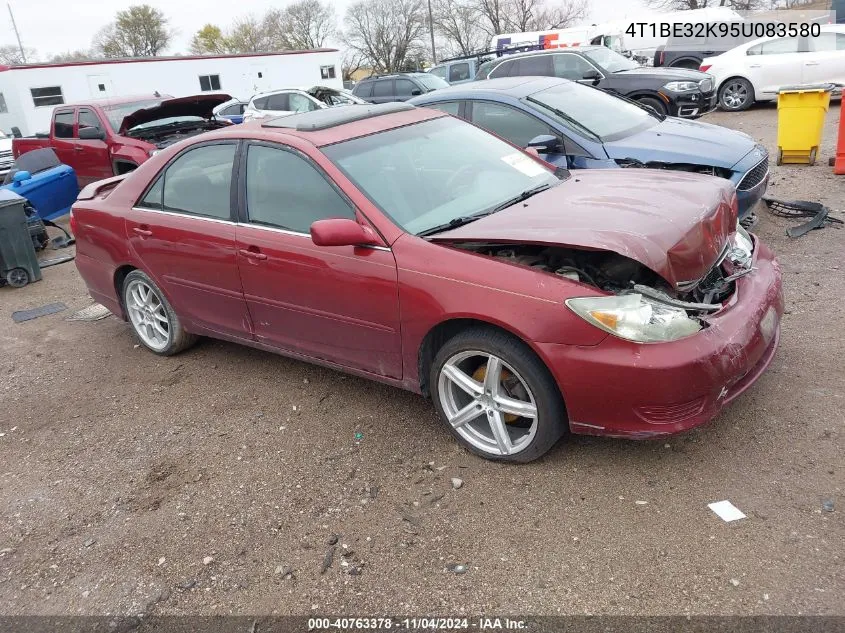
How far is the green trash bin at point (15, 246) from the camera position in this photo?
6805 mm

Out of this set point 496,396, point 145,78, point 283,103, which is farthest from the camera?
point 145,78

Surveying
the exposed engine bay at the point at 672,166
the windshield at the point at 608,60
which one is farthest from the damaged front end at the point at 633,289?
the windshield at the point at 608,60

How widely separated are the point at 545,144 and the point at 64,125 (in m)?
9.13

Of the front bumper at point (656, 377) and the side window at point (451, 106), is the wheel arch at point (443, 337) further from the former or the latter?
the side window at point (451, 106)

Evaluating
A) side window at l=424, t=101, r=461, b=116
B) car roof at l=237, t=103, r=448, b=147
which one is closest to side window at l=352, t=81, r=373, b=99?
side window at l=424, t=101, r=461, b=116

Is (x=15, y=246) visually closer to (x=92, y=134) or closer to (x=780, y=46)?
(x=92, y=134)

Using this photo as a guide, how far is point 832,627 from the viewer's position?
2180mm

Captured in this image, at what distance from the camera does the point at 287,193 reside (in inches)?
148

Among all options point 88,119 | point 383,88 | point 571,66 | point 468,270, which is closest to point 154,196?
point 468,270

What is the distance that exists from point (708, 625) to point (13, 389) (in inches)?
181

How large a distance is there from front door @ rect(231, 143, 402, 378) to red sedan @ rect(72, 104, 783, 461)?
1 cm

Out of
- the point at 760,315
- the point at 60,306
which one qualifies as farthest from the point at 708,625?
the point at 60,306

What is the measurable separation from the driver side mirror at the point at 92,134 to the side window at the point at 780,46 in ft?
43.2

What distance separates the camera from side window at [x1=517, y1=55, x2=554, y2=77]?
14055mm
